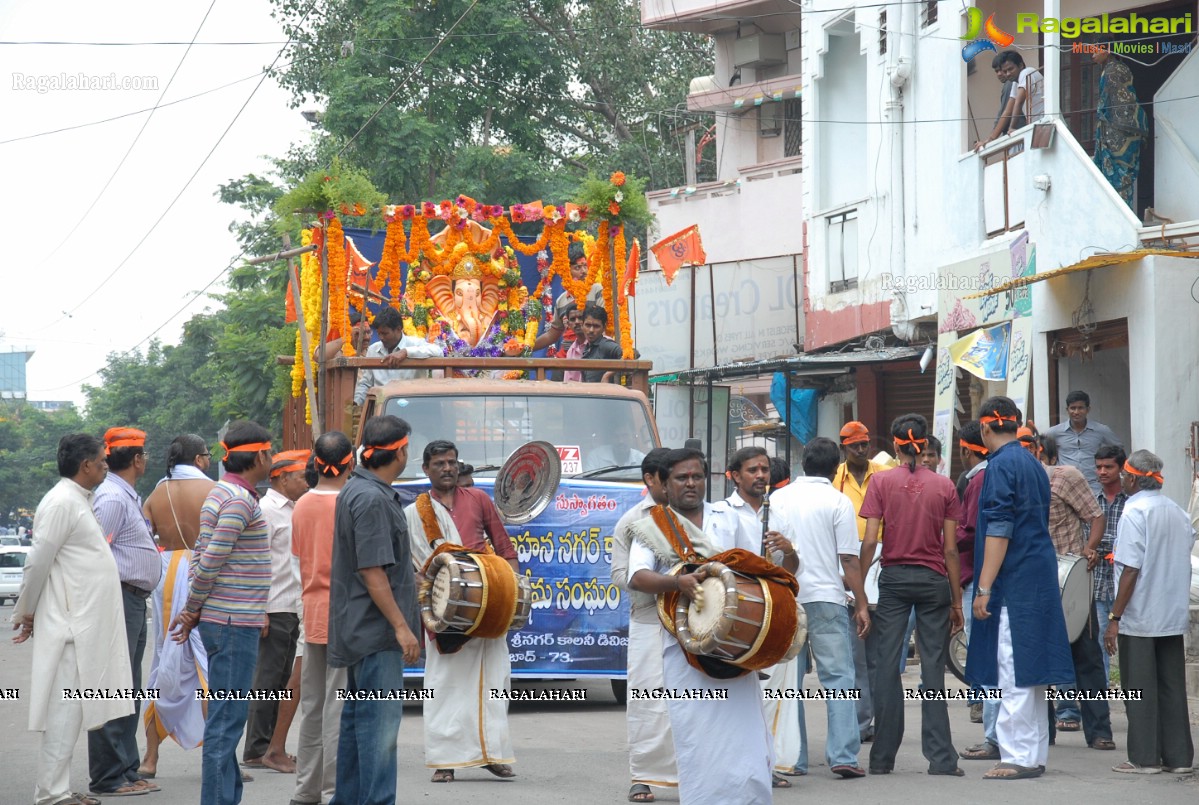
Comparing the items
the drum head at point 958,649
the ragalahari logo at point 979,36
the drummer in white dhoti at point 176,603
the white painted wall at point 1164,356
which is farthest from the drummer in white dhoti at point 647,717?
the ragalahari logo at point 979,36

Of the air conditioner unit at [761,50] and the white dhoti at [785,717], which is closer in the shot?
the white dhoti at [785,717]

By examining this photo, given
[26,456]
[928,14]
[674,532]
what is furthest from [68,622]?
[26,456]

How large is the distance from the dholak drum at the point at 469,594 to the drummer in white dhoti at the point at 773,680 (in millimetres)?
1294

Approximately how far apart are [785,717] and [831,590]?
0.73 m

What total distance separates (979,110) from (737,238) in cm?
1024

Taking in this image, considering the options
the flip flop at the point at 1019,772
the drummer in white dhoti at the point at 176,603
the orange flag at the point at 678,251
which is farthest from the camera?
the orange flag at the point at 678,251

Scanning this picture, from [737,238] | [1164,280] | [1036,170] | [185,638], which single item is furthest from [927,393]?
[185,638]

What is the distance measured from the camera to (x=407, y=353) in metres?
11.0

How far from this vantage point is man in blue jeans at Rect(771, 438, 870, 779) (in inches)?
314

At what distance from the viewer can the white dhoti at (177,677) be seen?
7.98m

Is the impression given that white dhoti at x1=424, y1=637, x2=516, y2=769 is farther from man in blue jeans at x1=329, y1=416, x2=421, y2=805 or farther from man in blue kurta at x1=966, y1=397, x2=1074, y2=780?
man in blue kurta at x1=966, y1=397, x2=1074, y2=780

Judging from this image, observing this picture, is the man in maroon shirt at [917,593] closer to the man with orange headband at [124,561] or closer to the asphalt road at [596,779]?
the asphalt road at [596,779]

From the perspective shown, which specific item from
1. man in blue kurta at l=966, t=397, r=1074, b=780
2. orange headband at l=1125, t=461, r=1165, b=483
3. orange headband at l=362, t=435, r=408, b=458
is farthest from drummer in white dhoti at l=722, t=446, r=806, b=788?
orange headband at l=1125, t=461, r=1165, b=483

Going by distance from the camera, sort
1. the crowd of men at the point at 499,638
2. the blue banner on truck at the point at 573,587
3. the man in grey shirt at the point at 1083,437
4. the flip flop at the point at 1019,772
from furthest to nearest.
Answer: the man in grey shirt at the point at 1083,437, the blue banner on truck at the point at 573,587, the flip flop at the point at 1019,772, the crowd of men at the point at 499,638
